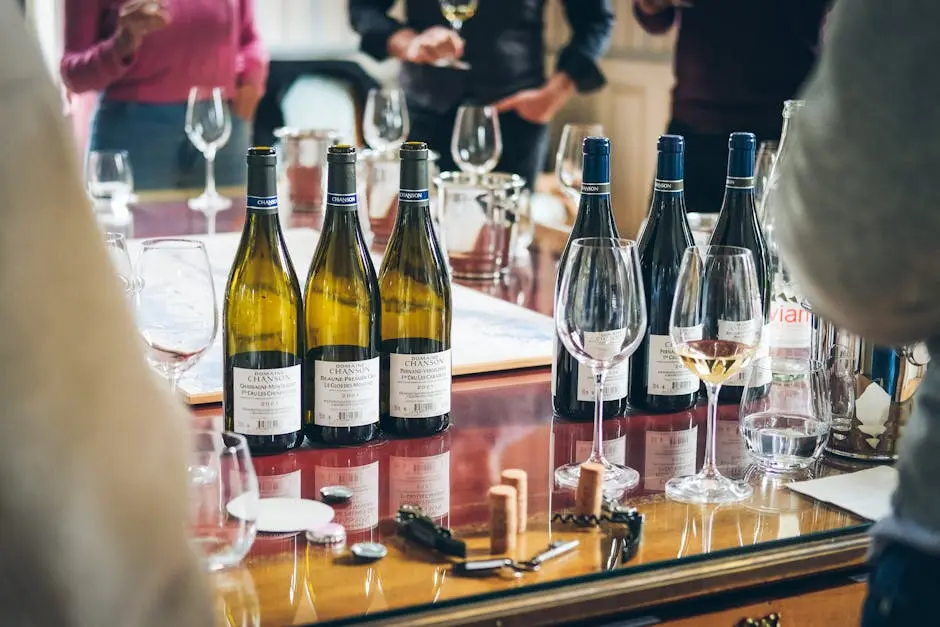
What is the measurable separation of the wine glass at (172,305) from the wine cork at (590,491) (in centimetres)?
38

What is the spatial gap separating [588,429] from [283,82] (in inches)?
137

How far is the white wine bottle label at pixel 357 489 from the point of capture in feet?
3.51

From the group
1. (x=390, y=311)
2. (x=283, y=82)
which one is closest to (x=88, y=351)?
(x=390, y=311)

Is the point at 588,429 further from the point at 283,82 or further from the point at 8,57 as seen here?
the point at 283,82

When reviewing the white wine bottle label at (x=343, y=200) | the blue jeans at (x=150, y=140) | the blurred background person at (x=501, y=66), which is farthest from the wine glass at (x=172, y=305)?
the blurred background person at (x=501, y=66)

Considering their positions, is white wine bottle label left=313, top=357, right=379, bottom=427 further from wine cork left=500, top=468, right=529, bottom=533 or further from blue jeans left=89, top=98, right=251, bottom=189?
blue jeans left=89, top=98, right=251, bottom=189

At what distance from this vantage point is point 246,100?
318cm

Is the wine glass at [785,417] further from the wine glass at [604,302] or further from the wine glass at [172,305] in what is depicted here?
the wine glass at [172,305]

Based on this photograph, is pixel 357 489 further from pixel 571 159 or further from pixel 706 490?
pixel 571 159

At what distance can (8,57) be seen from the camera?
52cm

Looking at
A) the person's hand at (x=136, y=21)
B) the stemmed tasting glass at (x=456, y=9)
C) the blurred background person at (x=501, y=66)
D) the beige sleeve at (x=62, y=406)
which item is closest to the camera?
the beige sleeve at (x=62, y=406)

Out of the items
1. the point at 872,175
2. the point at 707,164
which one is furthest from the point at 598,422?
the point at 707,164

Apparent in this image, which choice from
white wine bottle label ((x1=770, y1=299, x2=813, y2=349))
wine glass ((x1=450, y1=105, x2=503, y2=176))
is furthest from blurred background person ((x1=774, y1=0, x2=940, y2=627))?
wine glass ((x1=450, y1=105, x2=503, y2=176))

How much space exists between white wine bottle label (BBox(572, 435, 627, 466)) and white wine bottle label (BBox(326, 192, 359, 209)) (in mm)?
334
